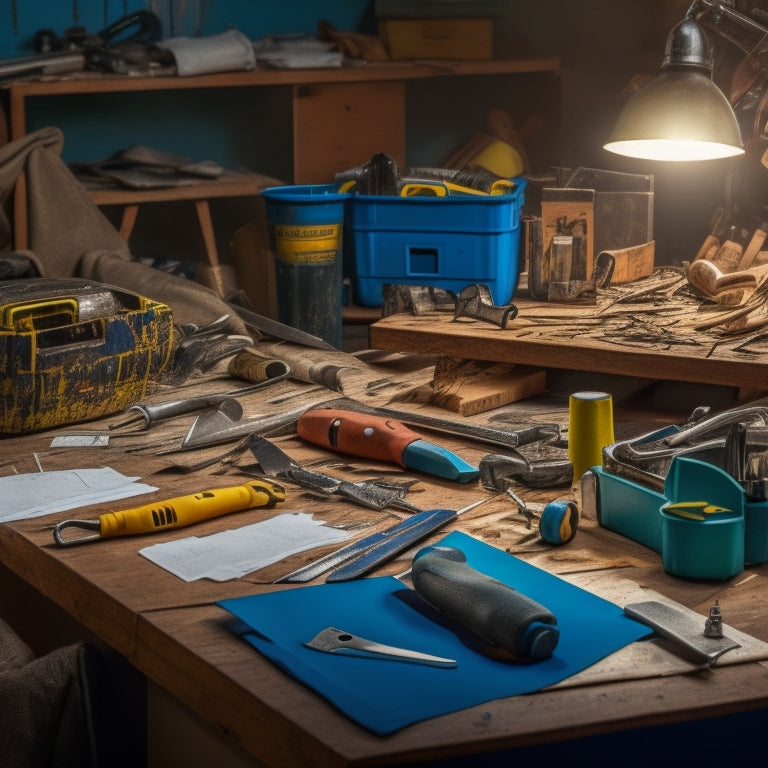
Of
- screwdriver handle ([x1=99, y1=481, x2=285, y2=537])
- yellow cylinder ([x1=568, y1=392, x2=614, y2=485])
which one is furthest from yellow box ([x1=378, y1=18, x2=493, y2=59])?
screwdriver handle ([x1=99, y1=481, x2=285, y2=537])

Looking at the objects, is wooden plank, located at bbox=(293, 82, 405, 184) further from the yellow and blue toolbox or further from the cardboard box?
the yellow and blue toolbox

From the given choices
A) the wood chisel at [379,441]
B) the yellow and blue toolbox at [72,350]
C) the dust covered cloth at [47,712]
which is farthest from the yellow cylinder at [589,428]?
the yellow and blue toolbox at [72,350]

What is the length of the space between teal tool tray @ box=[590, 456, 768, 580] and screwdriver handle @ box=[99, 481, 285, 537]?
19.4 inches

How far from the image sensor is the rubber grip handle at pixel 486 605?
3.76ft

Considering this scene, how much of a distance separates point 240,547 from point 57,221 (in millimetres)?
1887

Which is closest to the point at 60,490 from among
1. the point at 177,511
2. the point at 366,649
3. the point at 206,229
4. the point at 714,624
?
the point at 177,511

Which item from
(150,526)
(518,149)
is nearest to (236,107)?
(518,149)

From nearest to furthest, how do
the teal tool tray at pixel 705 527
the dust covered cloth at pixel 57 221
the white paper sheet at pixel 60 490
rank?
1. the teal tool tray at pixel 705 527
2. the white paper sheet at pixel 60 490
3. the dust covered cloth at pixel 57 221

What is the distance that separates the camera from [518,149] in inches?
173

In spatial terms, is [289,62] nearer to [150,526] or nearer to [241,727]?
[150,526]

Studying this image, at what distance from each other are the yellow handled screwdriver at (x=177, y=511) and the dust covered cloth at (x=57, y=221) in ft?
4.50

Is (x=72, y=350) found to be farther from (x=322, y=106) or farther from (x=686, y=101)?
(x=322, y=106)

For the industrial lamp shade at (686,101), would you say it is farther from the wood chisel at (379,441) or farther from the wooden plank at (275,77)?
the wooden plank at (275,77)

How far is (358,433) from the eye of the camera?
1.79 m
